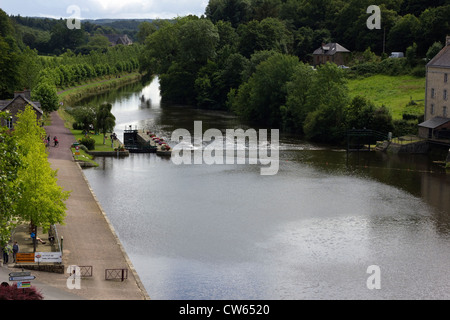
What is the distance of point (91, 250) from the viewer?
37156 mm

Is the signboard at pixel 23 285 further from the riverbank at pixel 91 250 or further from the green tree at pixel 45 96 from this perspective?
the green tree at pixel 45 96

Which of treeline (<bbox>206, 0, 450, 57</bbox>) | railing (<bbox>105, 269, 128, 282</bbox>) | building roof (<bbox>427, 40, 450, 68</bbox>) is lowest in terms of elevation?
railing (<bbox>105, 269, 128, 282</bbox>)

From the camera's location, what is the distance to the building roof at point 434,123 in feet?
238

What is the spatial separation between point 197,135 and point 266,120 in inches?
683

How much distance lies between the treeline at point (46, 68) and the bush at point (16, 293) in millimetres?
62948

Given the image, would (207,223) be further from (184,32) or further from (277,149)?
(184,32)

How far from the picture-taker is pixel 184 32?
12562 centimetres

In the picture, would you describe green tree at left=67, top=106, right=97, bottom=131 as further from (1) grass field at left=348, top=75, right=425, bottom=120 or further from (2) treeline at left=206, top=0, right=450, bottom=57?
(2) treeline at left=206, top=0, right=450, bottom=57

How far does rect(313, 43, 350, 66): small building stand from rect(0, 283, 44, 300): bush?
3823 inches

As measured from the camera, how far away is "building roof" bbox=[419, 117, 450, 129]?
72.5 metres

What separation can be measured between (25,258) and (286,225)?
16.9 meters

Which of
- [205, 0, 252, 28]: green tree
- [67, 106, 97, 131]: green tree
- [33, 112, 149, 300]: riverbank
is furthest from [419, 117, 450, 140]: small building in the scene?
[205, 0, 252, 28]: green tree

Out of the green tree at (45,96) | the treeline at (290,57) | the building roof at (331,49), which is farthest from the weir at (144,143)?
the building roof at (331,49)
